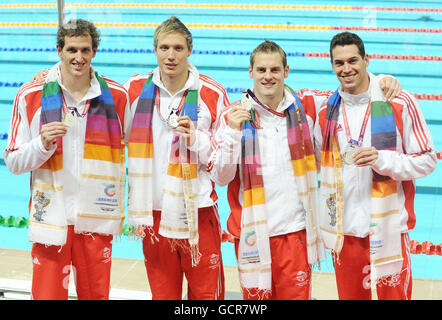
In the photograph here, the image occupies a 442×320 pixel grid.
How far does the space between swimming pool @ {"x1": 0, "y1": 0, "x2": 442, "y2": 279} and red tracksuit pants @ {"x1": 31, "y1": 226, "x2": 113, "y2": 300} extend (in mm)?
2738

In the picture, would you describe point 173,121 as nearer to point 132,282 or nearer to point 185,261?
point 185,261

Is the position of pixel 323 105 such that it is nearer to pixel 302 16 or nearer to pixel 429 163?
pixel 429 163

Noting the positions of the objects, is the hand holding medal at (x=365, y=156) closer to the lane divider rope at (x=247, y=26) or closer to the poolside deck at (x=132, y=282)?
the poolside deck at (x=132, y=282)

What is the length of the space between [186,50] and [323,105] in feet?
2.01

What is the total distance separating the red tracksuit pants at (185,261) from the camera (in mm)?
2758

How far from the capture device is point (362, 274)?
8.77 feet

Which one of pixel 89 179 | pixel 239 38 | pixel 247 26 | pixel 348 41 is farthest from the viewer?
pixel 247 26

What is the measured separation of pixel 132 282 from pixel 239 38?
210 inches

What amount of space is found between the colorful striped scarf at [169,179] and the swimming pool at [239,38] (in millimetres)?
2828

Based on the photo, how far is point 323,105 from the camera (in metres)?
2.73

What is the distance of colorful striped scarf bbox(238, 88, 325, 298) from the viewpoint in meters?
2.59

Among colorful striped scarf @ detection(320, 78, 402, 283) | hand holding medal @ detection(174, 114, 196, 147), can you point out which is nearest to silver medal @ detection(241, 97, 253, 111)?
hand holding medal @ detection(174, 114, 196, 147)

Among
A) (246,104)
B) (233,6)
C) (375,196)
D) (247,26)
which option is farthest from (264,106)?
(233,6)

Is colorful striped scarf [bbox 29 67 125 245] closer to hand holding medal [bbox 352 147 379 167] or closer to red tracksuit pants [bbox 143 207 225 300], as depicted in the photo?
red tracksuit pants [bbox 143 207 225 300]
